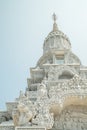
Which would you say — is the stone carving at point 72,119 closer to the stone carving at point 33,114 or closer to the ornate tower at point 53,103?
the ornate tower at point 53,103

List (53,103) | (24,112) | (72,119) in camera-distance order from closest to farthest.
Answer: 1. (24,112)
2. (53,103)
3. (72,119)

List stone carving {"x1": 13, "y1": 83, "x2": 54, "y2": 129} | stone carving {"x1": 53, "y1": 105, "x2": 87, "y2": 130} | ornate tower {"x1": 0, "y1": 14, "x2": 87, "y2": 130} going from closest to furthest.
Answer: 1. stone carving {"x1": 13, "y1": 83, "x2": 54, "y2": 129}
2. ornate tower {"x1": 0, "y1": 14, "x2": 87, "y2": 130}
3. stone carving {"x1": 53, "y1": 105, "x2": 87, "y2": 130}

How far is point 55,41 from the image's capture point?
3066cm

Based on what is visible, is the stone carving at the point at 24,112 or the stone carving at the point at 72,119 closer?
the stone carving at the point at 24,112

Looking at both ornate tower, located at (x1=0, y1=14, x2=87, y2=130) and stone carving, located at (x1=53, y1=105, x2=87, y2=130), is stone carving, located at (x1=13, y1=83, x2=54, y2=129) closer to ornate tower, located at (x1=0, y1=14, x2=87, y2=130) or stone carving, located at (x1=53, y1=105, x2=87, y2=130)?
ornate tower, located at (x1=0, y1=14, x2=87, y2=130)

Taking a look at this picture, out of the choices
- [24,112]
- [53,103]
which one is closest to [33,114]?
[24,112]

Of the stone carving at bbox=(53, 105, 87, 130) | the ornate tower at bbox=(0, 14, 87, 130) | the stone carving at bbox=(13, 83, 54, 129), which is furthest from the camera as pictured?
the stone carving at bbox=(53, 105, 87, 130)

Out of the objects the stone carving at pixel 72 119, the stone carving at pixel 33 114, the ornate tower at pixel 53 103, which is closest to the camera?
the stone carving at pixel 33 114

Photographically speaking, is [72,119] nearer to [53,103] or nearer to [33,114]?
[53,103]

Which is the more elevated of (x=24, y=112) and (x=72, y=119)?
(x=24, y=112)

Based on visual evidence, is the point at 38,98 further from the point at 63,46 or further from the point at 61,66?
the point at 63,46

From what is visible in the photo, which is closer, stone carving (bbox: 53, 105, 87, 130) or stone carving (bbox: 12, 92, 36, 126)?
stone carving (bbox: 12, 92, 36, 126)

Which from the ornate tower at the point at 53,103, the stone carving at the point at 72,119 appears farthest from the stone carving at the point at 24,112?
the stone carving at the point at 72,119

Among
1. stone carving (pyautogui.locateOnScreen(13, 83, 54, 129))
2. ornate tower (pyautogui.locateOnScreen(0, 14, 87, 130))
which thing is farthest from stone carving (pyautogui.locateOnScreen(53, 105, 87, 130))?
stone carving (pyautogui.locateOnScreen(13, 83, 54, 129))
